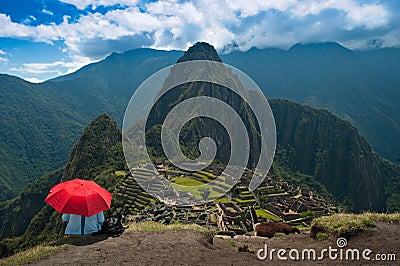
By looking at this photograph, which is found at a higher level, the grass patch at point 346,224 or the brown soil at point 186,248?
the grass patch at point 346,224

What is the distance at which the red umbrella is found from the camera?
9014 millimetres

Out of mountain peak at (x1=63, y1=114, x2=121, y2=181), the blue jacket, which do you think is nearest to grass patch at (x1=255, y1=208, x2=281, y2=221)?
the blue jacket

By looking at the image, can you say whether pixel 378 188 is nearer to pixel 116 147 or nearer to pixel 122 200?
pixel 116 147

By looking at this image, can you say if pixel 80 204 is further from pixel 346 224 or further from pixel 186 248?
pixel 346 224

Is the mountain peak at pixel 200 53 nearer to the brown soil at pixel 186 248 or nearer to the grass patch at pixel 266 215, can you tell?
the grass patch at pixel 266 215

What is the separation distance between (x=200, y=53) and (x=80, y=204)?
166 metres

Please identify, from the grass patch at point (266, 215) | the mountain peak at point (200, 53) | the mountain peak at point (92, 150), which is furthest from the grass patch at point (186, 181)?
the mountain peak at point (200, 53)

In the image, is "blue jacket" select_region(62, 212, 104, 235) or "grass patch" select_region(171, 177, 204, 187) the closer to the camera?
"blue jacket" select_region(62, 212, 104, 235)

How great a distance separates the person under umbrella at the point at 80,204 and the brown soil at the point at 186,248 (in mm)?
520

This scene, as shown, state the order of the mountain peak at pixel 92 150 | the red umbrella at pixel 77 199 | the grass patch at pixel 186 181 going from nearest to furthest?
the red umbrella at pixel 77 199
the grass patch at pixel 186 181
the mountain peak at pixel 92 150

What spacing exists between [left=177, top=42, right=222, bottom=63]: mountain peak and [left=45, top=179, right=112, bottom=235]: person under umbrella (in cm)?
16130

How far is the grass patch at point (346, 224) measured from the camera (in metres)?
9.43

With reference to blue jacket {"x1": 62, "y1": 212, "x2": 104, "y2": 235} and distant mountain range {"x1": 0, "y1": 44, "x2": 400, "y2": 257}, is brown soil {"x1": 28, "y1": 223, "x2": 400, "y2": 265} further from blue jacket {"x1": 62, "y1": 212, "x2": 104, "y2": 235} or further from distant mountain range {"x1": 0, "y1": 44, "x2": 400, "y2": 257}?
distant mountain range {"x1": 0, "y1": 44, "x2": 400, "y2": 257}

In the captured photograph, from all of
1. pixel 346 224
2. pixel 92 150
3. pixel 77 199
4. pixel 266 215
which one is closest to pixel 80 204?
pixel 77 199
